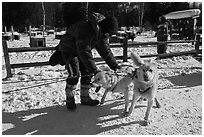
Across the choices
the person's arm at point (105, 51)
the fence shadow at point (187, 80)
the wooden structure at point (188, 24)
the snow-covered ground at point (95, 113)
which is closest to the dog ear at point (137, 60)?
the person's arm at point (105, 51)

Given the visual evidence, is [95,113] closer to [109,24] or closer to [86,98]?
[86,98]

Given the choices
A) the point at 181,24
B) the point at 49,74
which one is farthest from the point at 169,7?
the point at 49,74

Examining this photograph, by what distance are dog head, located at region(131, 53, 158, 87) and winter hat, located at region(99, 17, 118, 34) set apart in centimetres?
49

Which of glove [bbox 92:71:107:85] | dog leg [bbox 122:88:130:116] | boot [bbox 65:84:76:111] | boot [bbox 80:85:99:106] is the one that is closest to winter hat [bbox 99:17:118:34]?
glove [bbox 92:71:107:85]

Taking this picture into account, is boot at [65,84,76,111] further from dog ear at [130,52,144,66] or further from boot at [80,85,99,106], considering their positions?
dog ear at [130,52,144,66]

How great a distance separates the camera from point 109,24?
288 cm

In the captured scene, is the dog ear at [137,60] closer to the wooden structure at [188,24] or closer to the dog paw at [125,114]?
the dog paw at [125,114]

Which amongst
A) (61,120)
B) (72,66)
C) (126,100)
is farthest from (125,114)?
(72,66)

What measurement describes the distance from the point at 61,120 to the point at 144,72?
1.59 meters

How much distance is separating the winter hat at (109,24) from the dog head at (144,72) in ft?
1.62

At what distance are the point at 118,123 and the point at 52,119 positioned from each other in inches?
43.2

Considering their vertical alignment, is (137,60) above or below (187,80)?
above

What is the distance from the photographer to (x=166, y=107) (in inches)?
147

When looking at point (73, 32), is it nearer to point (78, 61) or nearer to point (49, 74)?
point (78, 61)
